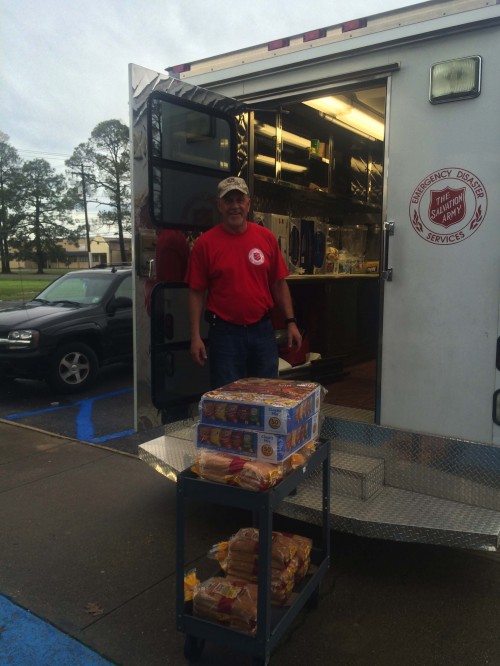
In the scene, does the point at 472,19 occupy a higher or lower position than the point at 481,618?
higher

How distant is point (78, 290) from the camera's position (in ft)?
26.0

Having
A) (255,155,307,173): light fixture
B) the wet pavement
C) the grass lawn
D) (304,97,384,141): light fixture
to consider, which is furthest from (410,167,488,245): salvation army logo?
the grass lawn

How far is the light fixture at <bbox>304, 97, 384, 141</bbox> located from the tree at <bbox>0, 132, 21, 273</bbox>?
4.35 meters

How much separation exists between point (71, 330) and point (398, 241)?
5.06m

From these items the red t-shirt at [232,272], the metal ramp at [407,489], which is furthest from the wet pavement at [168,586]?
the red t-shirt at [232,272]

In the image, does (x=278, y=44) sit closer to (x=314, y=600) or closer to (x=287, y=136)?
(x=287, y=136)

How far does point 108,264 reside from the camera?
8.46 meters

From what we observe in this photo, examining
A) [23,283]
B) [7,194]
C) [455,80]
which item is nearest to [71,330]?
[23,283]

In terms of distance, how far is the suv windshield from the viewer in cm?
775

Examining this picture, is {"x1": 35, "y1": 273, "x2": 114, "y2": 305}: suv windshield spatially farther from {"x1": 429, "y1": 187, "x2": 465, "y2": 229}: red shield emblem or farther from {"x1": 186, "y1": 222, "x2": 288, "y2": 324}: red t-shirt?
{"x1": 429, "y1": 187, "x2": 465, "y2": 229}: red shield emblem

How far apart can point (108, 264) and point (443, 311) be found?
247 inches

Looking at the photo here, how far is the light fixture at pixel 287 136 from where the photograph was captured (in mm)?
5633

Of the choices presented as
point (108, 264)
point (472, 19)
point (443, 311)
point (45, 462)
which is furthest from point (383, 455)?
point (108, 264)

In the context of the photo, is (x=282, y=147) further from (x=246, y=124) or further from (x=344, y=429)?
(x=344, y=429)
